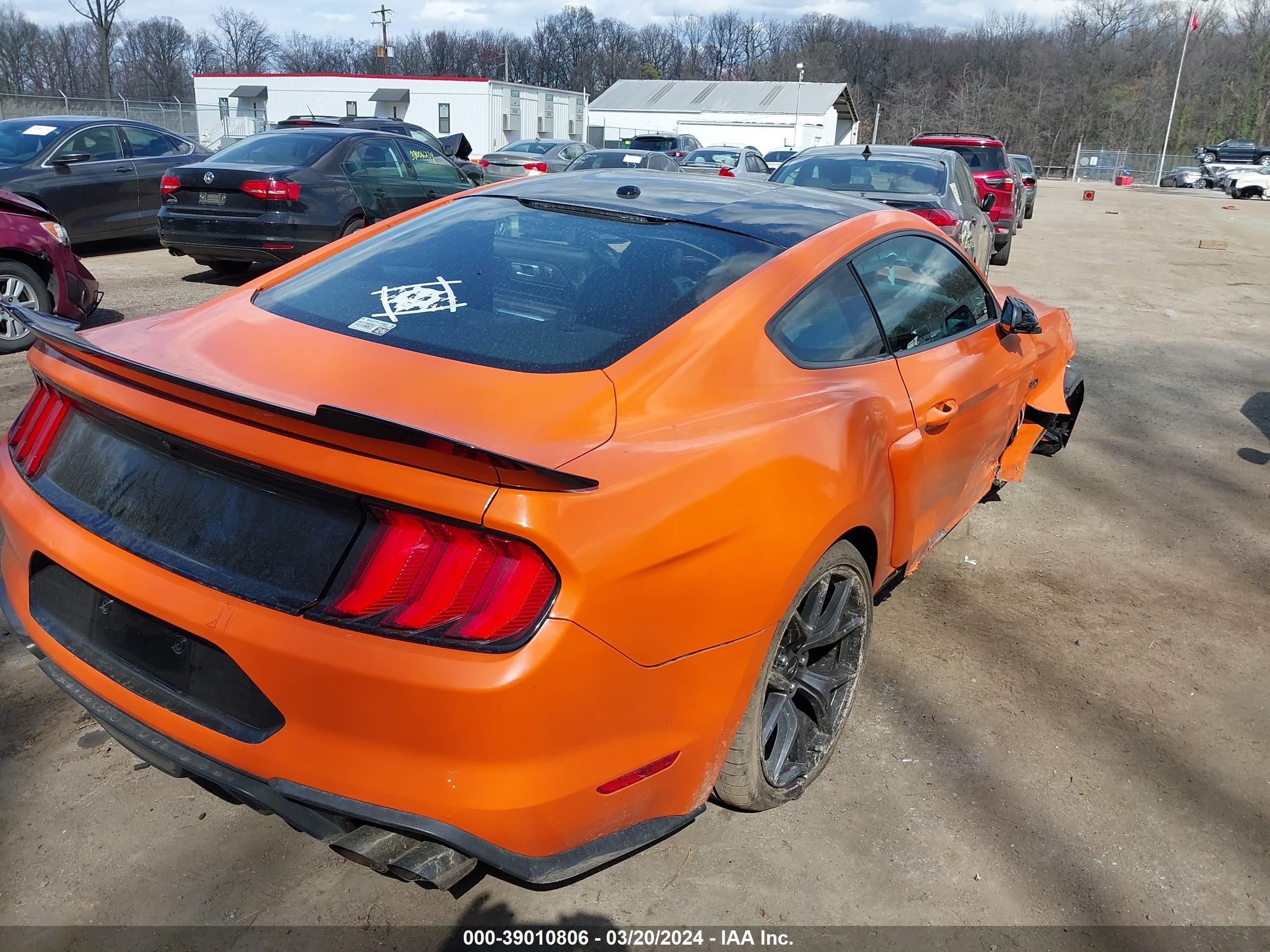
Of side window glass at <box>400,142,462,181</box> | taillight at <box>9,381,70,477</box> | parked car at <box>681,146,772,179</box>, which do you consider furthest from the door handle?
parked car at <box>681,146,772,179</box>

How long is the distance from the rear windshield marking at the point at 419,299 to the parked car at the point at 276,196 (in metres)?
6.81

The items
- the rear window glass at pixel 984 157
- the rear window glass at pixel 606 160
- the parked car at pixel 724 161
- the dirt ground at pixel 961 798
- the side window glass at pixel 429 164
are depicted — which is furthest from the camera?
the parked car at pixel 724 161

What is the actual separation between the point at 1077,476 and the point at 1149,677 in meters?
2.31

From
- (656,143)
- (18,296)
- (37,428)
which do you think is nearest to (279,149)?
(18,296)

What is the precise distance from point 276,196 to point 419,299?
7195 millimetres

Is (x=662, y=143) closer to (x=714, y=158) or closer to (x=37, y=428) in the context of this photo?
(x=714, y=158)

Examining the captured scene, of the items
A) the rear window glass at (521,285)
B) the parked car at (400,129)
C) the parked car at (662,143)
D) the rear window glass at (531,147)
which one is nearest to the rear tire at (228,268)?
the parked car at (400,129)

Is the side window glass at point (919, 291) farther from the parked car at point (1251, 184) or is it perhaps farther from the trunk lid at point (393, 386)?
the parked car at point (1251, 184)

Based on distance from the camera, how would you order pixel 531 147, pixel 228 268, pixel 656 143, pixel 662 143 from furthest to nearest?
pixel 662 143, pixel 656 143, pixel 531 147, pixel 228 268

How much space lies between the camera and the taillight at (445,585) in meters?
1.69

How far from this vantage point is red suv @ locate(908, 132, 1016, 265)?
14.1m

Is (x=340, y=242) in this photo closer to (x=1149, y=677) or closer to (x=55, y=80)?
(x=1149, y=677)

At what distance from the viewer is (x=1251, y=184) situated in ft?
123

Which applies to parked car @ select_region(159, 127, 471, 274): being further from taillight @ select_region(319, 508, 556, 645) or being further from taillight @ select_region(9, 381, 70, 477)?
taillight @ select_region(319, 508, 556, 645)
